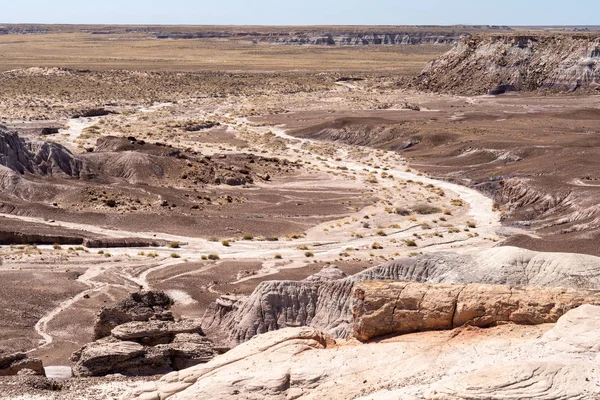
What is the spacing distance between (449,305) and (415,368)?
93.3 inches

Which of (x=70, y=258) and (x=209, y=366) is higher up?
(x=209, y=366)

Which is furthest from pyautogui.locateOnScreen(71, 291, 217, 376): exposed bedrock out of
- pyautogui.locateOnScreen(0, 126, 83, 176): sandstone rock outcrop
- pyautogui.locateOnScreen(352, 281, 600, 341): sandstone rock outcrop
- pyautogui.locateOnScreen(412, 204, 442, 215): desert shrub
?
pyautogui.locateOnScreen(0, 126, 83, 176): sandstone rock outcrop

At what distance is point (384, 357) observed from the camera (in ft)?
62.5

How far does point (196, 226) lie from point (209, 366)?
114 feet

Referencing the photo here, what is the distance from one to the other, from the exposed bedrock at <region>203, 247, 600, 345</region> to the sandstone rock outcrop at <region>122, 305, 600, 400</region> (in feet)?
26.3

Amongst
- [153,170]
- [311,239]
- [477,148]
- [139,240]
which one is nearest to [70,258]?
[139,240]

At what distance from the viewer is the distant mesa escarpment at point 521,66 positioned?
12644 cm

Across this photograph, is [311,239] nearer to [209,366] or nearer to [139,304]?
[139,304]

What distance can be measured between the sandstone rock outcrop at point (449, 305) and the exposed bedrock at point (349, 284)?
23.0 ft

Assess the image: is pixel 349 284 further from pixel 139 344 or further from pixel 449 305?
pixel 449 305

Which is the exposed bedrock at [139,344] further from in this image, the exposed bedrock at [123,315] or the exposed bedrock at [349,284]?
the exposed bedrock at [349,284]

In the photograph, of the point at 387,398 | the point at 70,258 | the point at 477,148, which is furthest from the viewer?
the point at 477,148

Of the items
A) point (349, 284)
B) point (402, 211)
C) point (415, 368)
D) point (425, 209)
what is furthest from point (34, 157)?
point (415, 368)

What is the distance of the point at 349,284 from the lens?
30.4m
